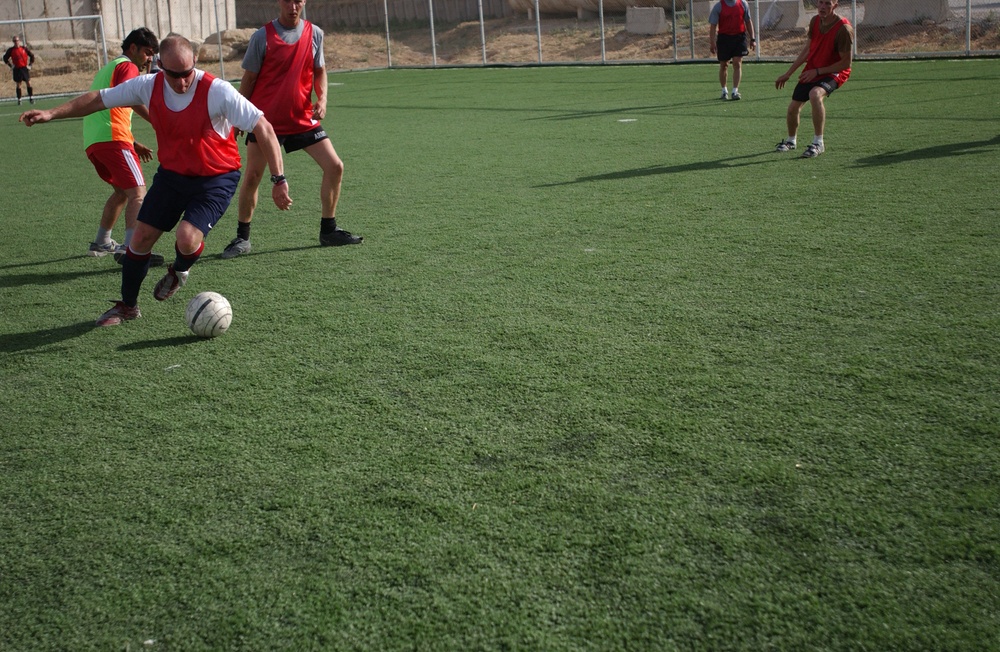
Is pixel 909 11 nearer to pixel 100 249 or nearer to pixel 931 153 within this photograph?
pixel 931 153

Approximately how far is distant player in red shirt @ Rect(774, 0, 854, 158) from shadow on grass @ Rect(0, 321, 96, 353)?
762cm

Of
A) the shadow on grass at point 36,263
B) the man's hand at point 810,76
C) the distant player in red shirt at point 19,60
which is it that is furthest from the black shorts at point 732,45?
the distant player in red shirt at point 19,60

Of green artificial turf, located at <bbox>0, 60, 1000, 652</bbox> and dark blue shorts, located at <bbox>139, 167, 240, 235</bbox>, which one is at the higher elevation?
dark blue shorts, located at <bbox>139, 167, 240, 235</bbox>

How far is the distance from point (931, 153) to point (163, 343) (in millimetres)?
8150

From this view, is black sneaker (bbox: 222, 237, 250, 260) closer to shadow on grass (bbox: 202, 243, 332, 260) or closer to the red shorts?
shadow on grass (bbox: 202, 243, 332, 260)

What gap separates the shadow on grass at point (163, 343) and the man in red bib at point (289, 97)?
2.13m

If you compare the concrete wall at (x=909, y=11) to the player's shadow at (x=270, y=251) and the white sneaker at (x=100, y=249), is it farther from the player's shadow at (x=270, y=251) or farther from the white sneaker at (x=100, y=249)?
the white sneaker at (x=100, y=249)

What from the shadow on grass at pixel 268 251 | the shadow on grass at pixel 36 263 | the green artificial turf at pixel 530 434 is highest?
the shadow on grass at pixel 36 263

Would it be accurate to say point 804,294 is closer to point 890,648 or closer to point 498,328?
point 498,328

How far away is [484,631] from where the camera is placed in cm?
258

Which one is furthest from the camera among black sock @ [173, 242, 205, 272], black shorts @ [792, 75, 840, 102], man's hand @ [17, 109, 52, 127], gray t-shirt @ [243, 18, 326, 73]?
black shorts @ [792, 75, 840, 102]

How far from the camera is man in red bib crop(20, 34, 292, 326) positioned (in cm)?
550

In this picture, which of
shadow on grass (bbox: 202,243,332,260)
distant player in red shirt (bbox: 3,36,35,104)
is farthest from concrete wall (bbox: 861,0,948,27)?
shadow on grass (bbox: 202,243,332,260)

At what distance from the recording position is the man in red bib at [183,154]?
5.50 meters
